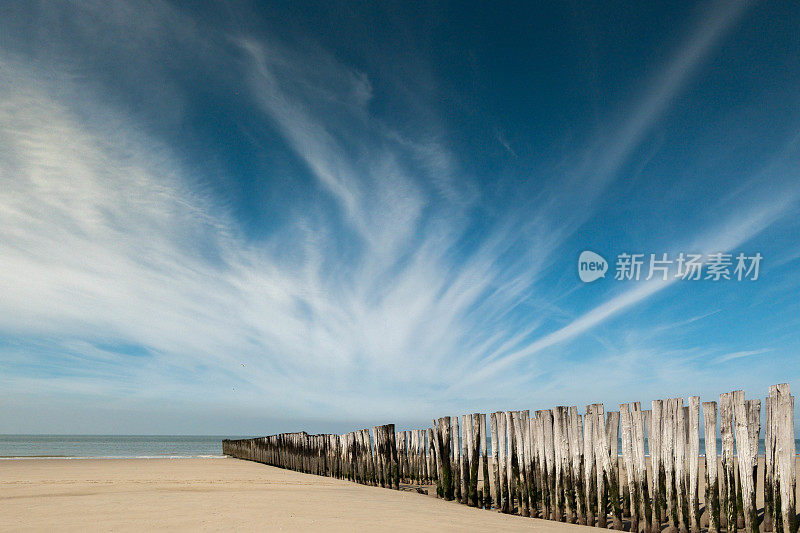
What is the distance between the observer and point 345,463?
51.8 ft

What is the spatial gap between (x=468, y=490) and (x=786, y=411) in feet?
18.2

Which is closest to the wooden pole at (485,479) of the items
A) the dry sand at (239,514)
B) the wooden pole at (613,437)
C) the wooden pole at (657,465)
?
the dry sand at (239,514)

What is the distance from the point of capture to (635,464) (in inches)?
265

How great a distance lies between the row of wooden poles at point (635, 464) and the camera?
5.59 m

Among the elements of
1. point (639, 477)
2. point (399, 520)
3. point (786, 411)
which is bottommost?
point (399, 520)

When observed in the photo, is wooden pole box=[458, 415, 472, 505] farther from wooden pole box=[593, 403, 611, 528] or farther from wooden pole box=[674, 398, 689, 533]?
wooden pole box=[674, 398, 689, 533]

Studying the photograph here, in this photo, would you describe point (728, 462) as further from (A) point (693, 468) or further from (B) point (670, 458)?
(B) point (670, 458)

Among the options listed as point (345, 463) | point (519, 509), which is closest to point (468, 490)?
point (519, 509)

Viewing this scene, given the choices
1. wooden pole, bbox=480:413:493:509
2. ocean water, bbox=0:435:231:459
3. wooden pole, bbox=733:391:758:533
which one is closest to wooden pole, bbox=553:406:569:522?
wooden pole, bbox=480:413:493:509

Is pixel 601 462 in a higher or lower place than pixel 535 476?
higher

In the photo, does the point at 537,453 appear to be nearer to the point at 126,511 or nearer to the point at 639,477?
the point at 639,477

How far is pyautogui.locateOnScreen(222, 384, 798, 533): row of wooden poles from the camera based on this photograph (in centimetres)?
559

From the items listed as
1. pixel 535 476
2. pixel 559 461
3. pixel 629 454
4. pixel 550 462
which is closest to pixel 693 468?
pixel 629 454

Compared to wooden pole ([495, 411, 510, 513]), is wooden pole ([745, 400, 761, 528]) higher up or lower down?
higher up
